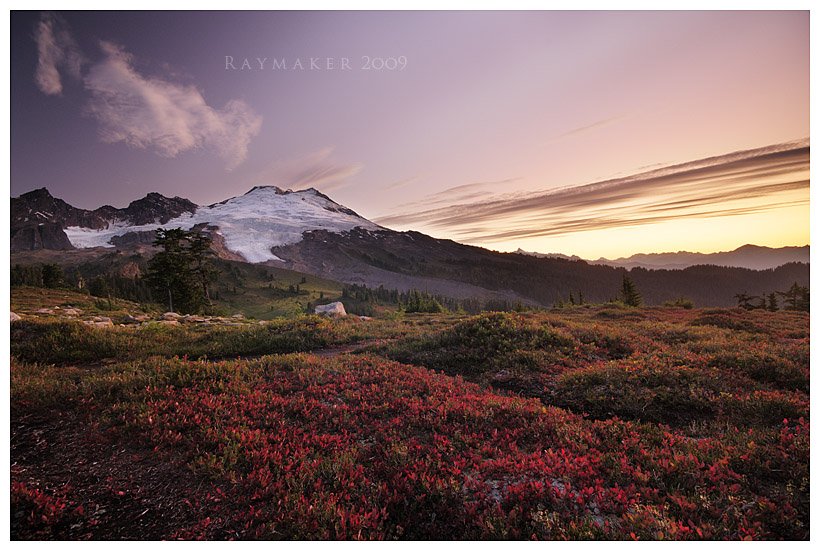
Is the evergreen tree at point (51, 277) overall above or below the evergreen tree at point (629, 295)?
above

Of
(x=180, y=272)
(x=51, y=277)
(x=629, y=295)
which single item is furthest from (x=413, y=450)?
(x=629, y=295)

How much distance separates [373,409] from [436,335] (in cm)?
733

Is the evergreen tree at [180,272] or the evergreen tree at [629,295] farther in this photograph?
the evergreen tree at [629,295]

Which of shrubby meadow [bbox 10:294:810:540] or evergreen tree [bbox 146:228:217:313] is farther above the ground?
evergreen tree [bbox 146:228:217:313]

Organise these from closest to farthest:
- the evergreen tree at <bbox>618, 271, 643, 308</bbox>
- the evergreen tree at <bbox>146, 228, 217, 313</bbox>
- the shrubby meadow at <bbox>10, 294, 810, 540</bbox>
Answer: the shrubby meadow at <bbox>10, 294, 810, 540</bbox> → the evergreen tree at <bbox>146, 228, 217, 313</bbox> → the evergreen tree at <bbox>618, 271, 643, 308</bbox>

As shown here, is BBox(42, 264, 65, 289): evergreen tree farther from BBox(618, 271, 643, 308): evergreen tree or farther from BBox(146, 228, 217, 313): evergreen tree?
BBox(618, 271, 643, 308): evergreen tree

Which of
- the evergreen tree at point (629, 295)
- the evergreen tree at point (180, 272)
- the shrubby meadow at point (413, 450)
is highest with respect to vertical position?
the evergreen tree at point (180, 272)

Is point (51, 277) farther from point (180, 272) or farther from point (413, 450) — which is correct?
point (413, 450)

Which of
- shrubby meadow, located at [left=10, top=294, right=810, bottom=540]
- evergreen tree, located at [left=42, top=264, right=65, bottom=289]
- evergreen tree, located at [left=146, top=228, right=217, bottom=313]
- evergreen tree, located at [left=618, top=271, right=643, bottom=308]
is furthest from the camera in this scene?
evergreen tree, located at [left=618, top=271, right=643, bottom=308]

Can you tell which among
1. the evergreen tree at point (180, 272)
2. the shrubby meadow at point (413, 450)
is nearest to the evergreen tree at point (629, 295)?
the shrubby meadow at point (413, 450)

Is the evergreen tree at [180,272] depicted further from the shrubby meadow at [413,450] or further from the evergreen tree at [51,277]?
the shrubby meadow at [413,450]

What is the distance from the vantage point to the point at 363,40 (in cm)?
772

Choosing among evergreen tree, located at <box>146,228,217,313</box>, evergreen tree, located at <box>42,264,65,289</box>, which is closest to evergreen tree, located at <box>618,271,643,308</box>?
evergreen tree, located at <box>146,228,217,313</box>
